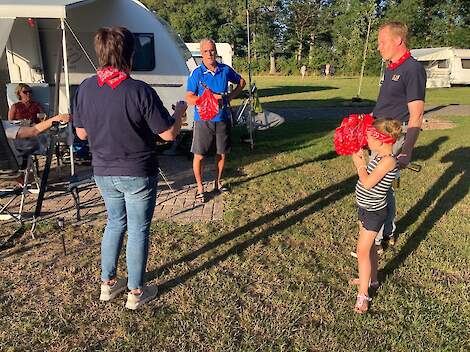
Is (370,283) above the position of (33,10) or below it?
below

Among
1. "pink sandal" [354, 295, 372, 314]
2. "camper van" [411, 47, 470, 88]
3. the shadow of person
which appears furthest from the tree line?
"pink sandal" [354, 295, 372, 314]

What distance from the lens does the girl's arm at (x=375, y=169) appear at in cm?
256

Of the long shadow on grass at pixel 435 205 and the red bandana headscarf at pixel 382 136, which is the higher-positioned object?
the red bandana headscarf at pixel 382 136

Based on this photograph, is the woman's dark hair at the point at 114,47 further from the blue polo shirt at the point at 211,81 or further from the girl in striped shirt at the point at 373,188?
the blue polo shirt at the point at 211,81

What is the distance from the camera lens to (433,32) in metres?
39.7

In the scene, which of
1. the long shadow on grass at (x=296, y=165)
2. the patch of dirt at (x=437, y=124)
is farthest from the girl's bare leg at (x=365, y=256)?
the patch of dirt at (x=437, y=124)

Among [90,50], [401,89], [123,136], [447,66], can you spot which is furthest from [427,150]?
[447,66]

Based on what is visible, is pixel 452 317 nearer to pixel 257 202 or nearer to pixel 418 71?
pixel 418 71

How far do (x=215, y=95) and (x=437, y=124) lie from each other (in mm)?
7767

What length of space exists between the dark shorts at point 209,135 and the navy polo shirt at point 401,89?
182cm

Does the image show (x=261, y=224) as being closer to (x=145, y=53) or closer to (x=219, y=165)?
(x=219, y=165)

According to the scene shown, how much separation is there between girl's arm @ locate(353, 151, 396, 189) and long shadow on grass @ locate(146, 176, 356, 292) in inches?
58.1

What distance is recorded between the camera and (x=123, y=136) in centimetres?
249

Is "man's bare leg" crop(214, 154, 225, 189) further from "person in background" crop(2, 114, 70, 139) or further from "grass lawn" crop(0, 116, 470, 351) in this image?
"person in background" crop(2, 114, 70, 139)
